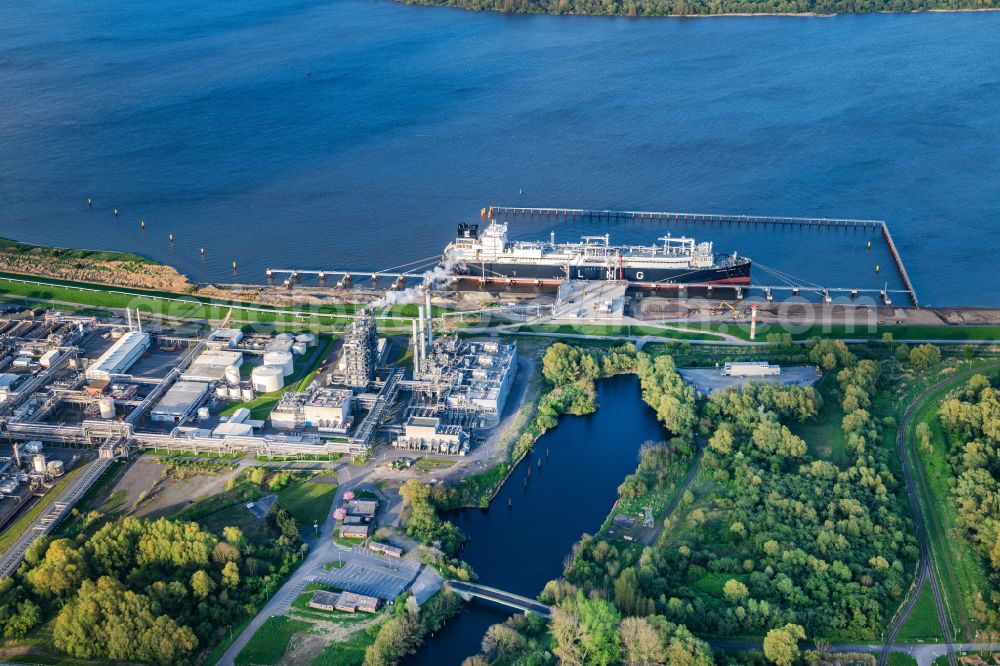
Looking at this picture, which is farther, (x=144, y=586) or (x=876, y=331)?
(x=876, y=331)

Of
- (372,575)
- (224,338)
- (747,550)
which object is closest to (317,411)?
(224,338)

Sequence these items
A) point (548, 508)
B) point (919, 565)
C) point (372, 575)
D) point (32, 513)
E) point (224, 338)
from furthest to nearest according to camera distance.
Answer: point (224, 338) < point (548, 508) < point (32, 513) < point (919, 565) < point (372, 575)

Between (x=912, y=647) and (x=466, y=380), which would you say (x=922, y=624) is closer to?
(x=912, y=647)

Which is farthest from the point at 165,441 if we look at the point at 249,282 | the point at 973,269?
the point at 973,269

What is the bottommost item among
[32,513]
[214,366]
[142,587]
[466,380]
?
[142,587]

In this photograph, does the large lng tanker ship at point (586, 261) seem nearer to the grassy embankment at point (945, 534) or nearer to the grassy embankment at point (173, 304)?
the grassy embankment at point (173, 304)

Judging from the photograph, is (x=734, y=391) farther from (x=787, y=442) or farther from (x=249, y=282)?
(x=249, y=282)

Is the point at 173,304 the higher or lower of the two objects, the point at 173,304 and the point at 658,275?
the lower

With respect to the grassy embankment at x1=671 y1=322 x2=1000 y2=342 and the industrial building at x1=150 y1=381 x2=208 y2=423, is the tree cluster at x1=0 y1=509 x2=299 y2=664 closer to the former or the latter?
the industrial building at x1=150 y1=381 x2=208 y2=423
